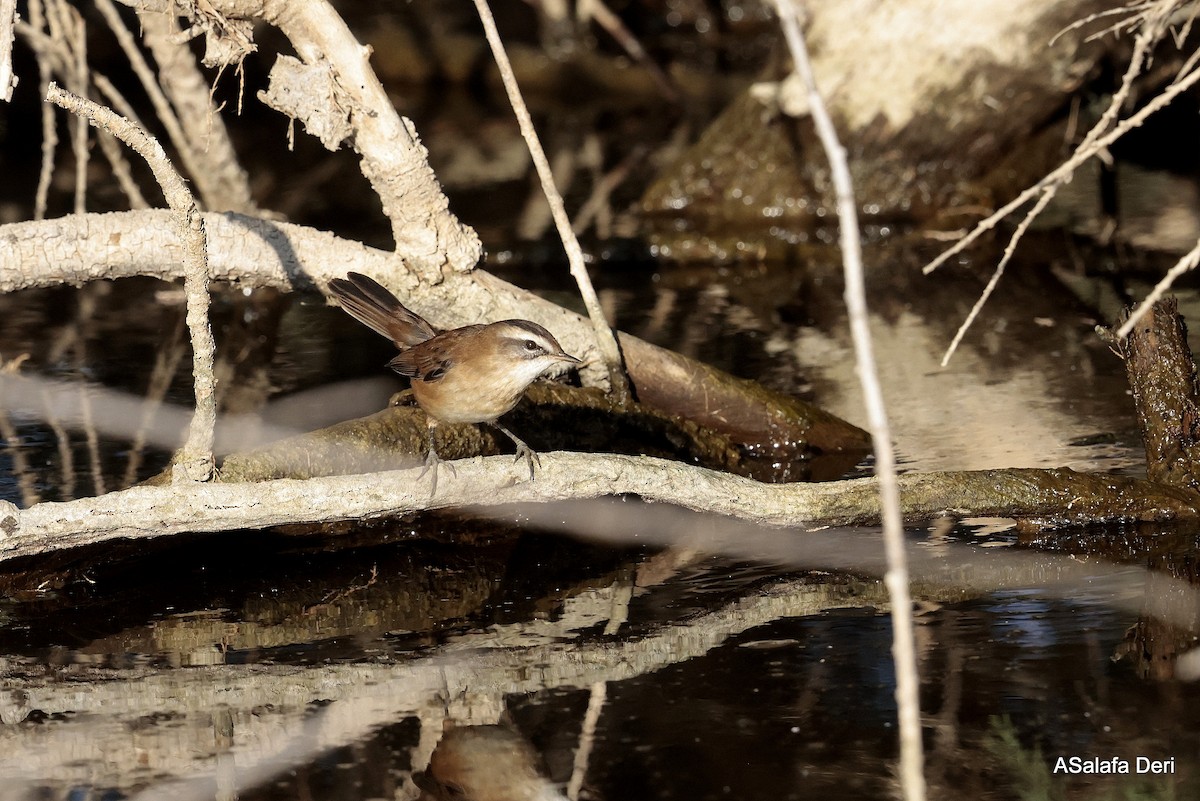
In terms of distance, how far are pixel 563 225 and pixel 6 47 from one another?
8.66 ft

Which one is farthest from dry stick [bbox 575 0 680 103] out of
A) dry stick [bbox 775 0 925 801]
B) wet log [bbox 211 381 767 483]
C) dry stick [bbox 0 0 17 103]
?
dry stick [bbox 775 0 925 801]

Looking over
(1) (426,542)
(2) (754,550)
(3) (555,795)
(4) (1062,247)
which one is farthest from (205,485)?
(4) (1062,247)

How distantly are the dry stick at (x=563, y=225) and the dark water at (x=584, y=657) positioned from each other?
2.98 feet

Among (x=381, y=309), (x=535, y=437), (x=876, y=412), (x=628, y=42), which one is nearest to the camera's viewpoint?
(x=876, y=412)

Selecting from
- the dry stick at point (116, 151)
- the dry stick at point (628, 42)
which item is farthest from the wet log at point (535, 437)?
the dry stick at point (628, 42)

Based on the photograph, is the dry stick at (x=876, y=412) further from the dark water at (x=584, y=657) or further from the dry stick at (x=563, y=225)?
the dry stick at (x=563, y=225)

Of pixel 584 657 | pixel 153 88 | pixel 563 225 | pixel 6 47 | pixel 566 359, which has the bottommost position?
Answer: pixel 584 657

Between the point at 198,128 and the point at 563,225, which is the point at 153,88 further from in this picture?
the point at 563,225

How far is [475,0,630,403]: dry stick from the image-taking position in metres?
5.57

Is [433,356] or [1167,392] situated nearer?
[1167,392]

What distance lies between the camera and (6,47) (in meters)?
3.46

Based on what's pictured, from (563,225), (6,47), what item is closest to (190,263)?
(6,47)

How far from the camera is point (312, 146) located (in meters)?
13.1

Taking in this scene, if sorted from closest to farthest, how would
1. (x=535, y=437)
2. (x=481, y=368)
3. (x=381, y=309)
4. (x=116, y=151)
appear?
(x=481, y=368) < (x=381, y=309) < (x=535, y=437) < (x=116, y=151)
